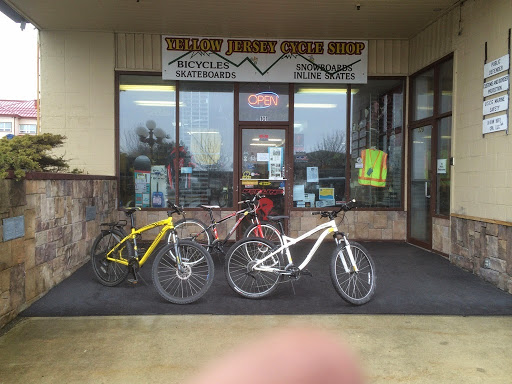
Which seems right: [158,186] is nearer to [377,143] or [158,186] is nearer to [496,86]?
[377,143]

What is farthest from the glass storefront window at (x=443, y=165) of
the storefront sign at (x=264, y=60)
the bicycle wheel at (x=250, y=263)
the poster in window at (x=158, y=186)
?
the poster in window at (x=158, y=186)

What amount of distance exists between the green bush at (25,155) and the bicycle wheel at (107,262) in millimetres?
1151

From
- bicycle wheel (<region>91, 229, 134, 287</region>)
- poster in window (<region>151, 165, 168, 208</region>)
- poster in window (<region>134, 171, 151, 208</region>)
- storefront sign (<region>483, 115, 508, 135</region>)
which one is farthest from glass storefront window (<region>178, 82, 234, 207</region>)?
storefront sign (<region>483, 115, 508, 135</region>)

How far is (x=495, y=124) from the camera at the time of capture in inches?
212

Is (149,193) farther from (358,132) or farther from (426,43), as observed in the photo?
(426,43)

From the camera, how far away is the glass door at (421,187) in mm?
7367

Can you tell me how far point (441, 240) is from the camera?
6.82 m

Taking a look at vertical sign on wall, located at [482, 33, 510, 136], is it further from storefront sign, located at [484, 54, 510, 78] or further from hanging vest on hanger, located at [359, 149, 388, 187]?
hanging vest on hanger, located at [359, 149, 388, 187]

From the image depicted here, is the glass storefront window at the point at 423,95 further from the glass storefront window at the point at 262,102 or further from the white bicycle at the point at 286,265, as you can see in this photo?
the white bicycle at the point at 286,265

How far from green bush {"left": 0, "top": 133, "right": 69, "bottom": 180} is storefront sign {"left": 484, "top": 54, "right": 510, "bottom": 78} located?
19.3 ft

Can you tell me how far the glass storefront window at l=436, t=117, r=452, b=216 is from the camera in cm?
672

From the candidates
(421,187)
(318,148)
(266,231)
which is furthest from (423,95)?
(266,231)

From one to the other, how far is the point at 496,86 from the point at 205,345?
4.96 m

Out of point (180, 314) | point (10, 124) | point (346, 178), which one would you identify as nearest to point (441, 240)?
point (346, 178)
